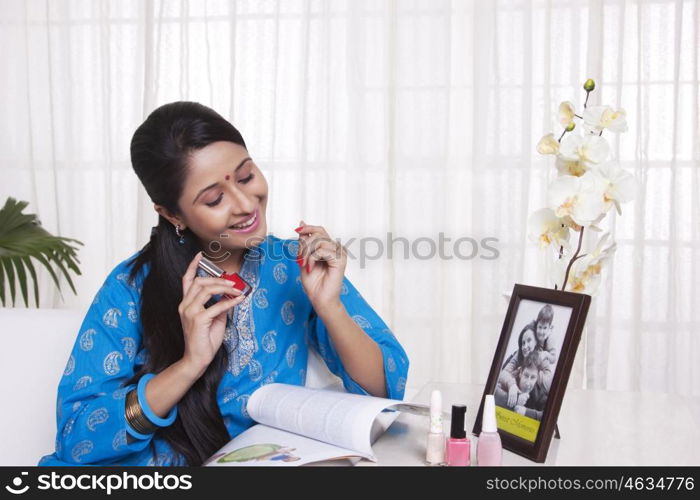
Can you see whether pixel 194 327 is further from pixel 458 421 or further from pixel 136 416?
pixel 458 421

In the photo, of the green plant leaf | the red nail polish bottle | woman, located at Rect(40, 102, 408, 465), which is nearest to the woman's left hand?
woman, located at Rect(40, 102, 408, 465)

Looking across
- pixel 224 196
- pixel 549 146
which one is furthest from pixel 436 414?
pixel 224 196

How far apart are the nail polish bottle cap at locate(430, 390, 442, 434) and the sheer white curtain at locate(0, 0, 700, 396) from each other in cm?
189

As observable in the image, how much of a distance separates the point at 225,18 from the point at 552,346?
8.02 feet

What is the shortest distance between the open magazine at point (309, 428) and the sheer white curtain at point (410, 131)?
1787 millimetres

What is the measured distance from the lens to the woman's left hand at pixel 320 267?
4.18 feet

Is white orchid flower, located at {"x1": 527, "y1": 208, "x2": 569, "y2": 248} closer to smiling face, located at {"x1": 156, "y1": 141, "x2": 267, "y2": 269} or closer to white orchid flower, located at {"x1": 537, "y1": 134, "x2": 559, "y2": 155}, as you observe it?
white orchid flower, located at {"x1": 537, "y1": 134, "x2": 559, "y2": 155}

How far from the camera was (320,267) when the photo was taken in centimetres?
129

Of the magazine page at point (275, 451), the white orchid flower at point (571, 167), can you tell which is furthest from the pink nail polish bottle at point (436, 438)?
the white orchid flower at point (571, 167)

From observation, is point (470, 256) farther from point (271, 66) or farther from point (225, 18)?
point (225, 18)

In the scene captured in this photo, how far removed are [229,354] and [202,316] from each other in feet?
0.81

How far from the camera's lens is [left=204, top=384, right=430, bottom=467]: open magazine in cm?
102

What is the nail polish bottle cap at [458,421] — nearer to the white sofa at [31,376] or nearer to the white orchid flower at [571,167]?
the white orchid flower at [571,167]

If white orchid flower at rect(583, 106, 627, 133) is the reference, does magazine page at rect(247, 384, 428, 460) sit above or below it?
below
